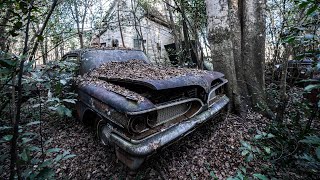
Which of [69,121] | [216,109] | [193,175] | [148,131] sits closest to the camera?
[148,131]

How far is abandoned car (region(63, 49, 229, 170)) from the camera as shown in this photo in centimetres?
183

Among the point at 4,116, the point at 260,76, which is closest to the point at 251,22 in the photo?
the point at 260,76

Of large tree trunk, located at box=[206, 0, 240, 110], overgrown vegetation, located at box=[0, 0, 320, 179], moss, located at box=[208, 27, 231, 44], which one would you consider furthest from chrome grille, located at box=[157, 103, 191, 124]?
moss, located at box=[208, 27, 231, 44]

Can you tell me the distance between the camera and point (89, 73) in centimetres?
312

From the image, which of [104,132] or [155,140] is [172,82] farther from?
[104,132]

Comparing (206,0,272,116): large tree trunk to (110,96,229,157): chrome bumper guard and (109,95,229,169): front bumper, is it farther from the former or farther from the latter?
(109,95,229,169): front bumper

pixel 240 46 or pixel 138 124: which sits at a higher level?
pixel 240 46

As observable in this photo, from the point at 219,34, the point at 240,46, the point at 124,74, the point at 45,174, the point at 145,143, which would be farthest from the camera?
the point at 240,46

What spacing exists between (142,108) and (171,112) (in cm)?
51

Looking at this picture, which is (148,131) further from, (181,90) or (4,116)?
(4,116)

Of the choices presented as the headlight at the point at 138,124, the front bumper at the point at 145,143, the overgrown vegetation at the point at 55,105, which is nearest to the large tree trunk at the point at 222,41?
the overgrown vegetation at the point at 55,105

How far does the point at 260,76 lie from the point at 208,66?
3417 mm

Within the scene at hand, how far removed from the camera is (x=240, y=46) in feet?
13.1

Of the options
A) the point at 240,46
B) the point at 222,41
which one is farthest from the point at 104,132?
the point at 240,46
